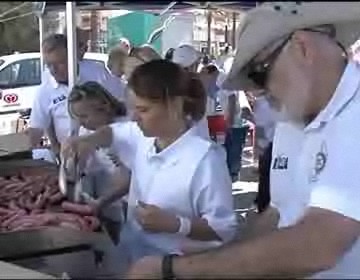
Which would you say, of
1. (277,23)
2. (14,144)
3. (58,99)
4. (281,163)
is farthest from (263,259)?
(14,144)

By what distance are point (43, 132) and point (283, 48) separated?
3.70 meters

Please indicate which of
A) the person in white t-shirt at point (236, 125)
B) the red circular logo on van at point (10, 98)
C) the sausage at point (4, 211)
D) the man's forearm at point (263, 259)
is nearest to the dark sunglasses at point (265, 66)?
the man's forearm at point (263, 259)

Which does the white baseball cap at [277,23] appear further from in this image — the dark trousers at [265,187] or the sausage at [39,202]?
the sausage at [39,202]

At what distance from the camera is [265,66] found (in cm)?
219

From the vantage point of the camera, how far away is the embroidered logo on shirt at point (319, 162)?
190cm

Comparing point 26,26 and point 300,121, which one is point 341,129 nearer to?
point 300,121

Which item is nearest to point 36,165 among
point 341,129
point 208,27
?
point 341,129

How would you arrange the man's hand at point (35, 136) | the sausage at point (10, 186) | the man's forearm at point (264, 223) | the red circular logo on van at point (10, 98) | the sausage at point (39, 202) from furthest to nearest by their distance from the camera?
the red circular logo on van at point (10, 98)
the man's hand at point (35, 136)
the sausage at point (10, 186)
the sausage at point (39, 202)
the man's forearm at point (264, 223)

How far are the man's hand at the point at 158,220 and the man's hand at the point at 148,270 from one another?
763 mm

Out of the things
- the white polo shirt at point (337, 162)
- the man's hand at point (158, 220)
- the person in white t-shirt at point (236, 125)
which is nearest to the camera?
the white polo shirt at point (337, 162)

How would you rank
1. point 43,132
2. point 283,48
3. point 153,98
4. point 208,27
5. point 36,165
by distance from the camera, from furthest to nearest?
point 208,27 → point 43,132 → point 36,165 → point 153,98 → point 283,48

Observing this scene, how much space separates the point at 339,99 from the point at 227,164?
98 cm

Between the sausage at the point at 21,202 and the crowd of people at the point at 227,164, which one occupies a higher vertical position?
the crowd of people at the point at 227,164

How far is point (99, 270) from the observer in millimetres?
2182
